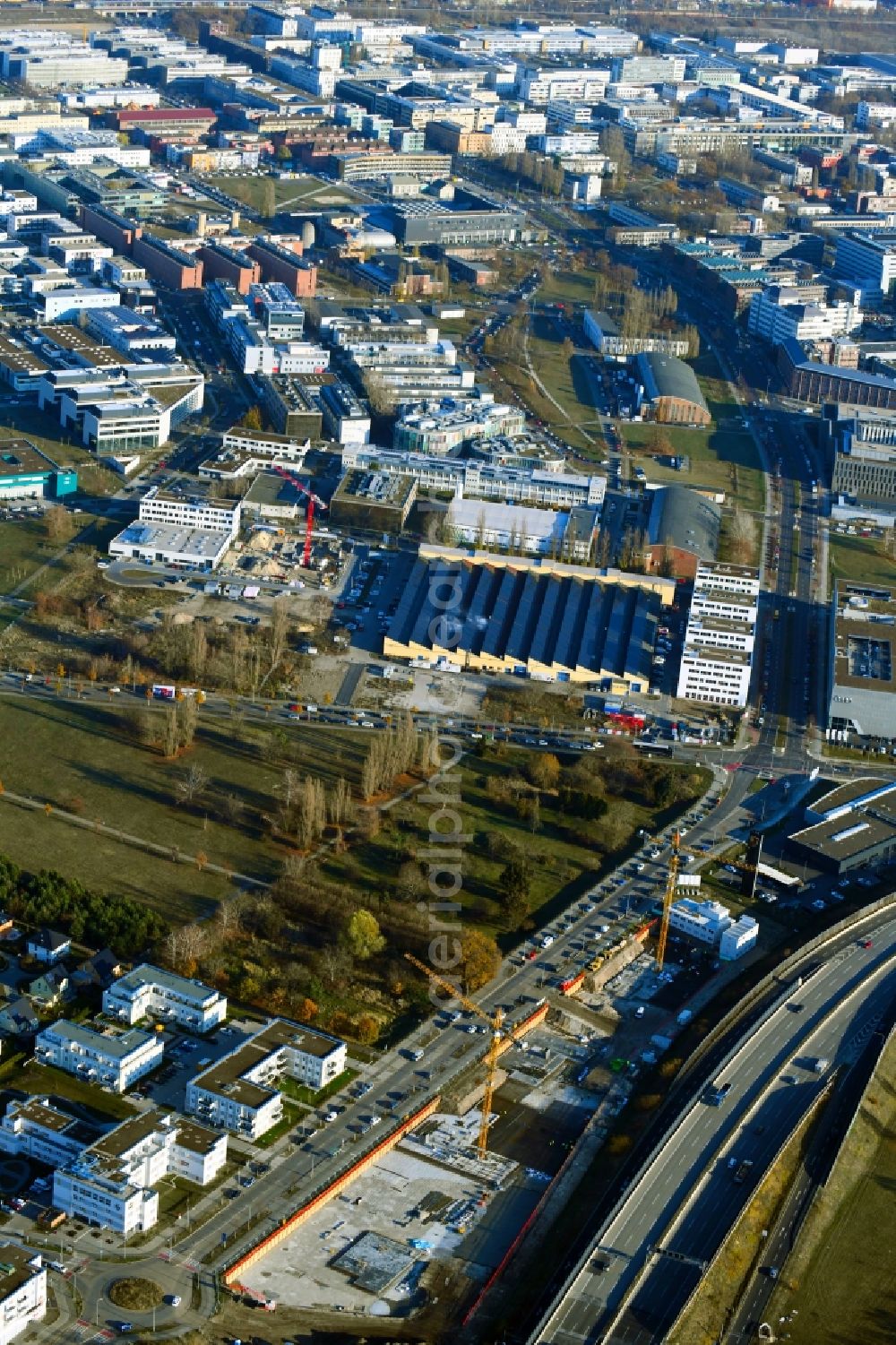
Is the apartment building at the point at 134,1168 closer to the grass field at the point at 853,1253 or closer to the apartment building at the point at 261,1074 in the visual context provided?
the apartment building at the point at 261,1074

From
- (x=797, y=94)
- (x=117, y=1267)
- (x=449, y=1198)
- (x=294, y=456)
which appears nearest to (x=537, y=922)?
(x=449, y=1198)

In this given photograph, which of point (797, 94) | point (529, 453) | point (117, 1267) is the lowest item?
point (117, 1267)

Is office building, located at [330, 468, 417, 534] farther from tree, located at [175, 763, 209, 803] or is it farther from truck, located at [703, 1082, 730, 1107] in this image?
truck, located at [703, 1082, 730, 1107]

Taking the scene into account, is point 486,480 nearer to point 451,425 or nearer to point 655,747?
point 451,425

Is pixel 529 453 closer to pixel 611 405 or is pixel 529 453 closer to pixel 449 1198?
pixel 611 405

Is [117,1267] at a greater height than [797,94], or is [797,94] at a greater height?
[797,94]

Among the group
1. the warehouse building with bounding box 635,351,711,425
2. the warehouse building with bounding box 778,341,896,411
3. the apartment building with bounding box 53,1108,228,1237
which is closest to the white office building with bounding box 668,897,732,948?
the apartment building with bounding box 53,1108,228,1237

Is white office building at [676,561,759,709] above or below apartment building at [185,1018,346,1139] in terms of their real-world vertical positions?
above
